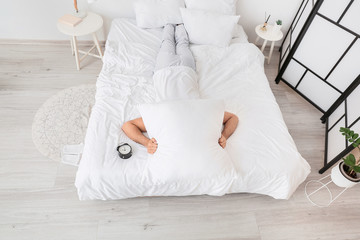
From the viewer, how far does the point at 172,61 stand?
6.60 ft

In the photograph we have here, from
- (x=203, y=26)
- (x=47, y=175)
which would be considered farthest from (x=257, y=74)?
(x=47, y=175)

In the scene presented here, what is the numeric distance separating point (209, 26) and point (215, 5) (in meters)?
0.28

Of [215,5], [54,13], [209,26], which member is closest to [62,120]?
[54,13]

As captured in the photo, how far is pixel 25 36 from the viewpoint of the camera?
2.73 metres

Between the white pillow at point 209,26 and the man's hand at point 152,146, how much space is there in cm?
117

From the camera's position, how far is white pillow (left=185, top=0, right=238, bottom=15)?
2.36 metres

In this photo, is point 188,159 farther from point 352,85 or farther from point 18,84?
point 18,84

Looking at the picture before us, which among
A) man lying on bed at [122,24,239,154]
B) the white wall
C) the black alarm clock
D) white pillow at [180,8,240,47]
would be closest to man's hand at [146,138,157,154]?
man lying on bed at [122,24,239,154]

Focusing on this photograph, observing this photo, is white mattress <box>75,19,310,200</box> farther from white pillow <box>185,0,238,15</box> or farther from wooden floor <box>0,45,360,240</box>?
white pillow <box>185,0,238,15</box>

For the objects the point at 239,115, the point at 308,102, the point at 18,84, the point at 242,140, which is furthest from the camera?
the point at 308,102

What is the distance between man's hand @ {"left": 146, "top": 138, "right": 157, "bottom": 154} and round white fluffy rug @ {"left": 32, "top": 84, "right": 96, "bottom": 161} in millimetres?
773

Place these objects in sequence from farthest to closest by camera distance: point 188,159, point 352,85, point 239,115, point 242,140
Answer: point 352,85 < point 239,115 < point 242,140 < point 188,159

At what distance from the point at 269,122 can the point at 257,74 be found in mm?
519

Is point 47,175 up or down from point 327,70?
down
